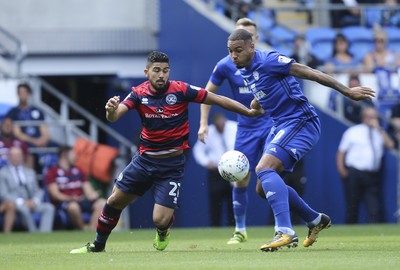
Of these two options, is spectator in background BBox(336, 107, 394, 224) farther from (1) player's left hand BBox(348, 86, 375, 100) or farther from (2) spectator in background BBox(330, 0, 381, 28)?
(1) player's left hand BBox(348, 86, 375, 100)

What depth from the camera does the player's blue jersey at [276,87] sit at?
10992 mm

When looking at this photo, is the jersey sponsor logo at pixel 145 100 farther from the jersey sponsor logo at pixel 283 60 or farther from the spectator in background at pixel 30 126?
the spectator in background at pixel 30 126

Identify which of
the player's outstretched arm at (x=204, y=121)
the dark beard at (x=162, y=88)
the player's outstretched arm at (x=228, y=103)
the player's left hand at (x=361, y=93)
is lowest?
the player's outstretched arm at (x=204, y=121)

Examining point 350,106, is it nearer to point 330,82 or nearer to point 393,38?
point 393,38

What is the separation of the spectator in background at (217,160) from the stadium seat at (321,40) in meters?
2.72

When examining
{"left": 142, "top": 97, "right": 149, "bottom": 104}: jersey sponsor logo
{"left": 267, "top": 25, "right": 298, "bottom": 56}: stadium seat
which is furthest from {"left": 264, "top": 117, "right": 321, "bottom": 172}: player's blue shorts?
{"left": 267, "top": 25, "right": 298, "bottom": 56}: stadium seat

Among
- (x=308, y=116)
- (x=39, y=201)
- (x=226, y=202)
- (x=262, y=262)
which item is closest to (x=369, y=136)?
(x=226, y=202)

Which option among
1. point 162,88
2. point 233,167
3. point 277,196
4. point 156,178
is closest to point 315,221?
point 277,196

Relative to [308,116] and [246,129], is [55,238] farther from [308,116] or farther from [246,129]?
[308,116]

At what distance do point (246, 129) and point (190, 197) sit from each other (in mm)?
8187

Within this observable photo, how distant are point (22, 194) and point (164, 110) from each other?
8.41 meters

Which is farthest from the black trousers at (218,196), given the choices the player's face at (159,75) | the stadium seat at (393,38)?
the player's face at (159,75)

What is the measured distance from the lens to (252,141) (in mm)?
13297

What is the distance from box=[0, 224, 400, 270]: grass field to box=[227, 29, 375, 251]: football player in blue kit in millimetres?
429
